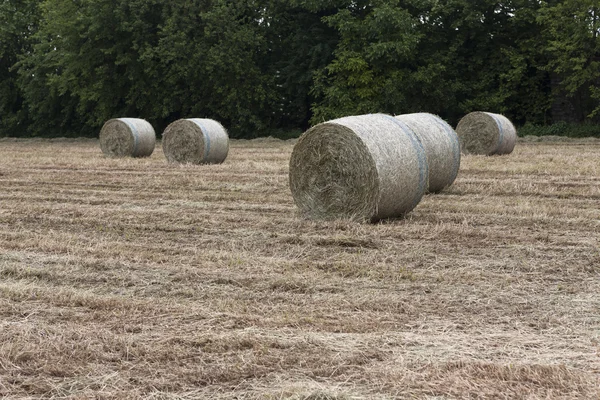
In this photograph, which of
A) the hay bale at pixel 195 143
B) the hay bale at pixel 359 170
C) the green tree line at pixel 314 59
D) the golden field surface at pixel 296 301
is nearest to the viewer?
the golden field surface at pixel 296 301

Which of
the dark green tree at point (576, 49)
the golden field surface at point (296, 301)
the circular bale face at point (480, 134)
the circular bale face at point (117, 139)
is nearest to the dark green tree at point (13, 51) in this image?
the circular bale face at point (117, 139)

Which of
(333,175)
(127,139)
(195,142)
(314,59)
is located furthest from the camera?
(314,59)

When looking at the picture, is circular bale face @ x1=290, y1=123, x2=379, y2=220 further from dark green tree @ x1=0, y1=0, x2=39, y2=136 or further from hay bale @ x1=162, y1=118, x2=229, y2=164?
dark green tree @ x1=0, y1=0, x2=39, y2=136

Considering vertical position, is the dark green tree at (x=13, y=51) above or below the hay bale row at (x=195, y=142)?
above

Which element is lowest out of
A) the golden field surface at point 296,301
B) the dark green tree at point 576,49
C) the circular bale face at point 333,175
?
the golden field surface at point 296,301

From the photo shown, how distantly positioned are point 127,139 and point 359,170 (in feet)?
35.4

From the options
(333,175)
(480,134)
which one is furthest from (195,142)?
(333,175)

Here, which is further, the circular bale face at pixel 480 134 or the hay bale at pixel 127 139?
the hay bale at pixel 127 139

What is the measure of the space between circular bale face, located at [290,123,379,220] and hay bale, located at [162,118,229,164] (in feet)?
23.0

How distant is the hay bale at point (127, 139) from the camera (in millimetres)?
17719

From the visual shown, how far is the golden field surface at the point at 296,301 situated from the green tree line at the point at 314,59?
17735 mm

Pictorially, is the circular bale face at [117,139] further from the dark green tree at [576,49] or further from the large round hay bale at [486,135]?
the dark green tree at [576,49]

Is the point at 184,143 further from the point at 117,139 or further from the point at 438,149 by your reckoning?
the point at 438,149

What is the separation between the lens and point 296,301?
16.3 feet
